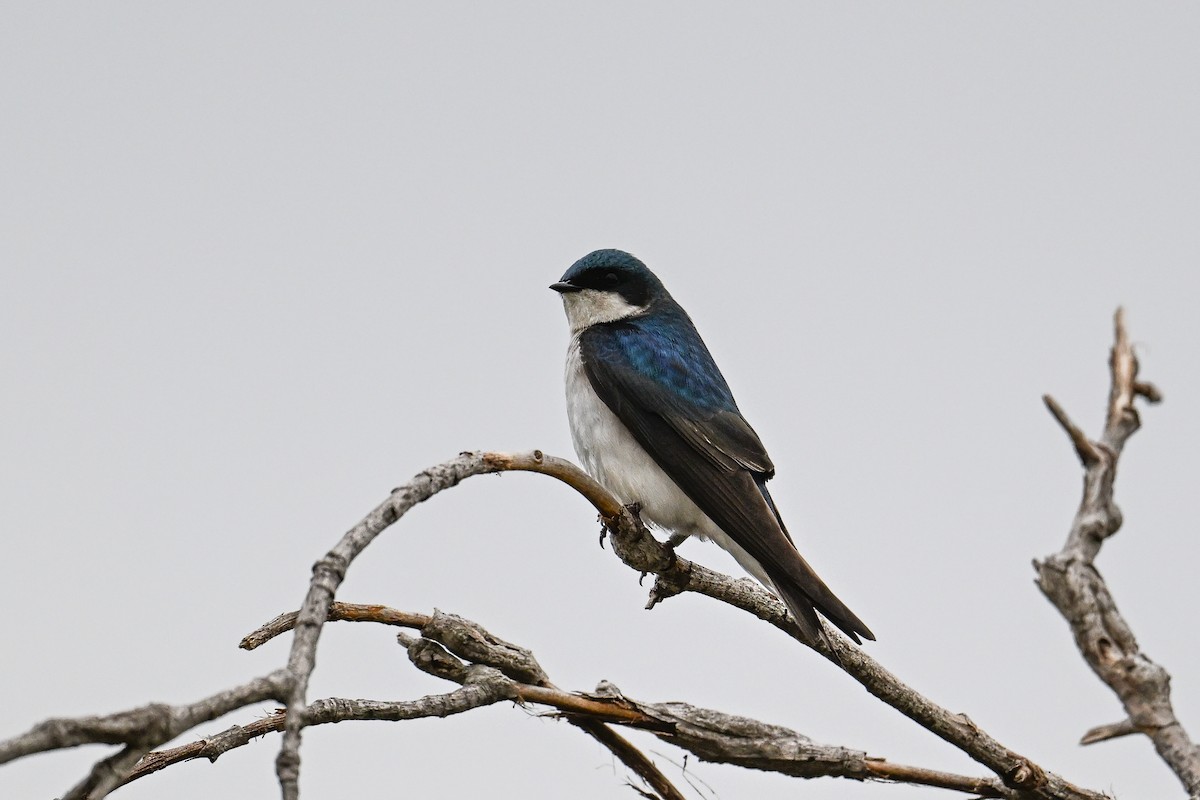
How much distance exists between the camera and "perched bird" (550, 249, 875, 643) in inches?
132

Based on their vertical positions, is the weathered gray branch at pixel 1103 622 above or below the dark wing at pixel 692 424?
below

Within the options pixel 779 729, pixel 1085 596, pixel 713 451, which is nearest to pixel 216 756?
pixel 779 729

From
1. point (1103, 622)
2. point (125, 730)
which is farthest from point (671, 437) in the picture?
point (125, 730)

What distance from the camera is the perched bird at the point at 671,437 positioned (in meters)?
3.36

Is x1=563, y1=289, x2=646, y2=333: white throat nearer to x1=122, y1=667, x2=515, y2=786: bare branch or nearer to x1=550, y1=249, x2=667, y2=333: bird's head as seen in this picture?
x1=550, y1=249, x2=667, y2=333: bird's head

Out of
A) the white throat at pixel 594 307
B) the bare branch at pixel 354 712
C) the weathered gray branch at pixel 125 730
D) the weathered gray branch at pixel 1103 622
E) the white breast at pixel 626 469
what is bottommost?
the weathered gray branch at pixel 125 730

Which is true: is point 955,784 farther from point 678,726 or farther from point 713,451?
point 713,451

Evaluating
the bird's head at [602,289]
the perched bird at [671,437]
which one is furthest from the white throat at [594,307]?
the perched bird at [671,437]

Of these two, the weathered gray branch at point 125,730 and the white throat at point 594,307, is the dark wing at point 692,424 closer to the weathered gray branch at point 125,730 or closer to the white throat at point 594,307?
the white throat at point 594,307

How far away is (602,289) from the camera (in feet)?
14.8

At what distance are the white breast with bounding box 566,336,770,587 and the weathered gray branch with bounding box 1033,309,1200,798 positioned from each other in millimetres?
1235

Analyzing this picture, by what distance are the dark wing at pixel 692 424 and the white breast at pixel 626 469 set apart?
4 cm

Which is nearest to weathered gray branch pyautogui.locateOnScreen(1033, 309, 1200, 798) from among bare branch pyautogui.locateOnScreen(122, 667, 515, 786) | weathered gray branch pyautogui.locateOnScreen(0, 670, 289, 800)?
bare branch pyautogui.locateOnScreen(122, 667, 515, 786)

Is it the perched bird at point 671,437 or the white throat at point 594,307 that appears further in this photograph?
the white throat at point 594,307
